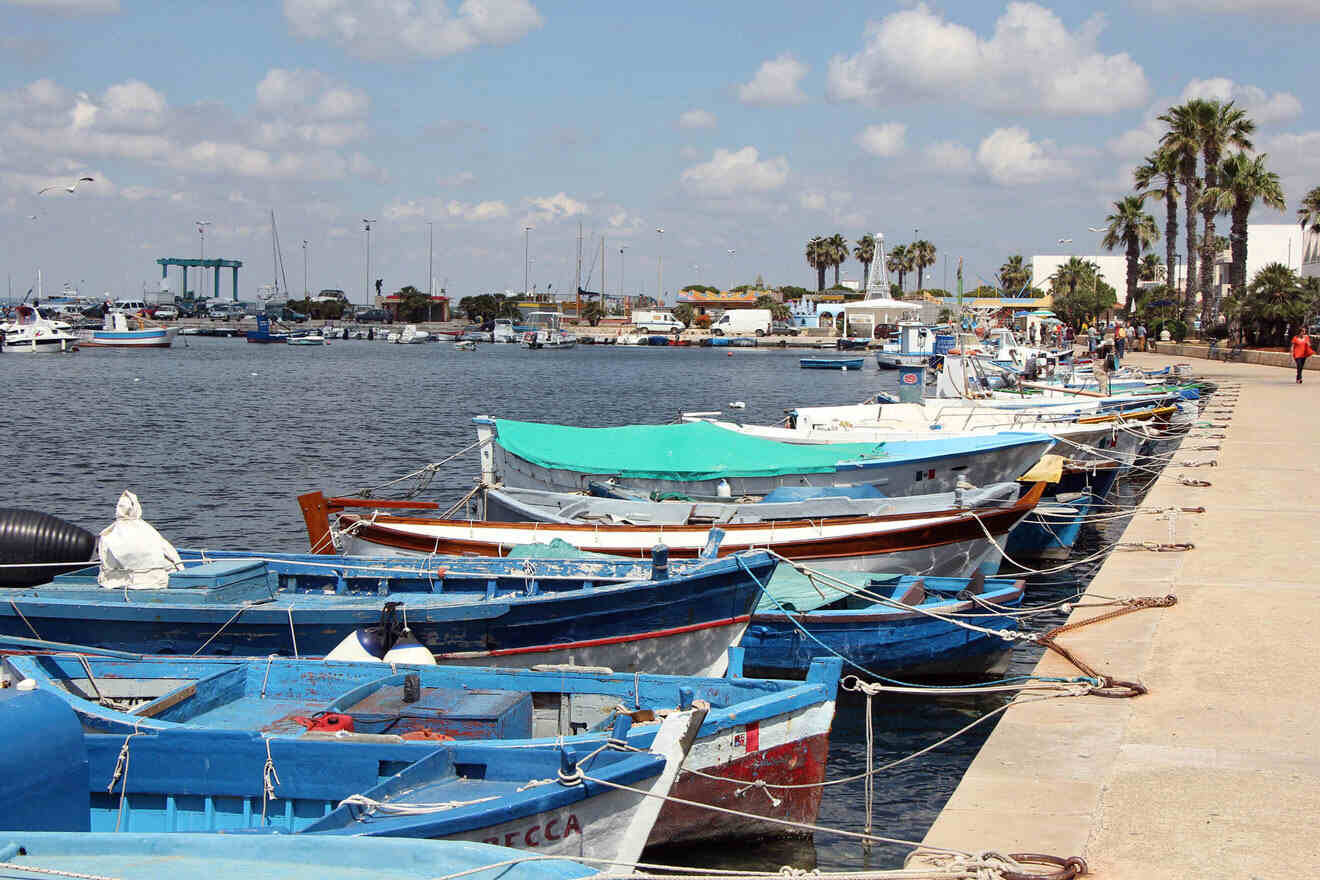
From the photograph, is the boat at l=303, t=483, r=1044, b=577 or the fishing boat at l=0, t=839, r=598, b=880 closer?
the fishing boat at l=0, t=839, r=598, b=880

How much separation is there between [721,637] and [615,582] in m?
1.35

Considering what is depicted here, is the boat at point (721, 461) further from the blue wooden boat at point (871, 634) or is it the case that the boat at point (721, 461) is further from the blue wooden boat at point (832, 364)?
the blue wooden boat at point (832, 364)

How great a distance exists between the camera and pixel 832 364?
115375 millimetres

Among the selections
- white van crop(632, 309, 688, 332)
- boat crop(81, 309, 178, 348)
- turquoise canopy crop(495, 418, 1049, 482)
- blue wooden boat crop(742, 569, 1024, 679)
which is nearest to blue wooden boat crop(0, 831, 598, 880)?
blue wooden boat crop(742, 569, 1024, 679)

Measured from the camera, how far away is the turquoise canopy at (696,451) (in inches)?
874

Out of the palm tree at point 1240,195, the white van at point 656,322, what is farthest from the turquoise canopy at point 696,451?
the white van at point 656,322

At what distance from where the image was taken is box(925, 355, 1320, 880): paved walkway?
748cm

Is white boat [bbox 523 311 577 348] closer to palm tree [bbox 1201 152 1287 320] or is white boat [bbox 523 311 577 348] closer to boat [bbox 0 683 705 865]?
palm tree [bbox 1201 152 1287 320]

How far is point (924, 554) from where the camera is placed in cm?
1695

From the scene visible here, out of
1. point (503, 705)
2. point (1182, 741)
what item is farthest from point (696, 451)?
point (1182, 741)

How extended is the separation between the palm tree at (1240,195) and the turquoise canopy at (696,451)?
158ft

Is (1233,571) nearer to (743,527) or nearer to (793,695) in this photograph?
(743,527)

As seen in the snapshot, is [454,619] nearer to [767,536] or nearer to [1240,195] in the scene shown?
[767,536]

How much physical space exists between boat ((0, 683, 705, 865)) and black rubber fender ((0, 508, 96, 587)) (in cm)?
545
